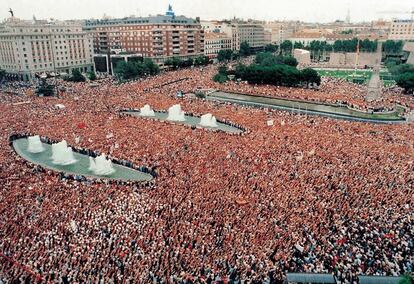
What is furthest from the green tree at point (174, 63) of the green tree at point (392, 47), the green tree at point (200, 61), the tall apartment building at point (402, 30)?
the tall apartment building at point (402, 30)

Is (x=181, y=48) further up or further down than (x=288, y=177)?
further up

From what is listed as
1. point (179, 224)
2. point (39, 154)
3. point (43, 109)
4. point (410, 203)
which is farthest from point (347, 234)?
point (43, 109)

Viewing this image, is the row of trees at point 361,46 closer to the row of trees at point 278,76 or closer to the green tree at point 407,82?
the row of trees at point 278,76

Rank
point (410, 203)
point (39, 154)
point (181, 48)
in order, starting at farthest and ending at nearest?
point (181, 48), point (39, 154), point (410, 203)

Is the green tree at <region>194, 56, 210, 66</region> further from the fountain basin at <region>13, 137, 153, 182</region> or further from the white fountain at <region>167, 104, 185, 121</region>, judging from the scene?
the fountain basin at <region>13, 137, 153, 182</region>

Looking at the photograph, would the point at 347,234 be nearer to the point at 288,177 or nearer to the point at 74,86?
the point at 288,177

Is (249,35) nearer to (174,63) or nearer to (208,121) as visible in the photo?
(174,63)

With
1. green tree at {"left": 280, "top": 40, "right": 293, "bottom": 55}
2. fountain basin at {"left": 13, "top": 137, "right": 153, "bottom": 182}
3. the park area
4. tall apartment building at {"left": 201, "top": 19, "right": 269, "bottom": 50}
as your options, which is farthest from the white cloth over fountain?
green tree at {"left": 280, "top": 40, "right": 293, "bottom": 55}
